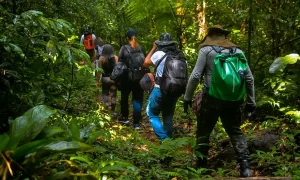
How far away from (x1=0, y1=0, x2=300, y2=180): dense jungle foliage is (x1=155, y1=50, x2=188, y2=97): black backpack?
2.31ft

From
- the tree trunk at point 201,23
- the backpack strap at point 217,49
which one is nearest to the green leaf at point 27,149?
the backpack strap at point 217,49

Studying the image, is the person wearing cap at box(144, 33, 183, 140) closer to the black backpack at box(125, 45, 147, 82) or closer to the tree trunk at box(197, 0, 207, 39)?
the black backpack at box(125, 45, 147, 82)

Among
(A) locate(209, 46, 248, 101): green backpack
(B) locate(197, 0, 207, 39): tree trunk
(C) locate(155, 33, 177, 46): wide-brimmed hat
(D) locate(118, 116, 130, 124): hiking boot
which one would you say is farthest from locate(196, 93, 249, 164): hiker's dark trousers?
(B) locate(197, 0, 207, 39): tree trunk

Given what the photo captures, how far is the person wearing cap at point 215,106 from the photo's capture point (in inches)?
164

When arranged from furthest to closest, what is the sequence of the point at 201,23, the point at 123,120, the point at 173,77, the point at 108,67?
the point at 201,23 → the point at 108,67 → the point at 123,120 → the point at 173,77

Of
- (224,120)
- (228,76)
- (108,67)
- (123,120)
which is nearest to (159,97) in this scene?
(224,120)

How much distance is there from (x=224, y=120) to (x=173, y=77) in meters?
1.16

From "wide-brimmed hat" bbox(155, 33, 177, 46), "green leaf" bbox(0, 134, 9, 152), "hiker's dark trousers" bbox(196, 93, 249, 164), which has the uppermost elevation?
"wide-brimmed hat" bbox(155, 33, 177, 46)

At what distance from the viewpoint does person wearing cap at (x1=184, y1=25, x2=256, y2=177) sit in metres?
4.17

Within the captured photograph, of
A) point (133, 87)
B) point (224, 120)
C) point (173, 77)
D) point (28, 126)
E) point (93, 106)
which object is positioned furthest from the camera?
point (133, 87)

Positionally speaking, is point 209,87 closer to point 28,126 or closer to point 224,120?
point 224,120

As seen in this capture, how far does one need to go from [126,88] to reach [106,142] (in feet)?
8.89

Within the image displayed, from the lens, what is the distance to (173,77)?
17.2ft

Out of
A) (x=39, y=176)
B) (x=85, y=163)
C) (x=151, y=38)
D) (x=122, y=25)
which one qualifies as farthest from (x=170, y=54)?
(x=122, y=25)
